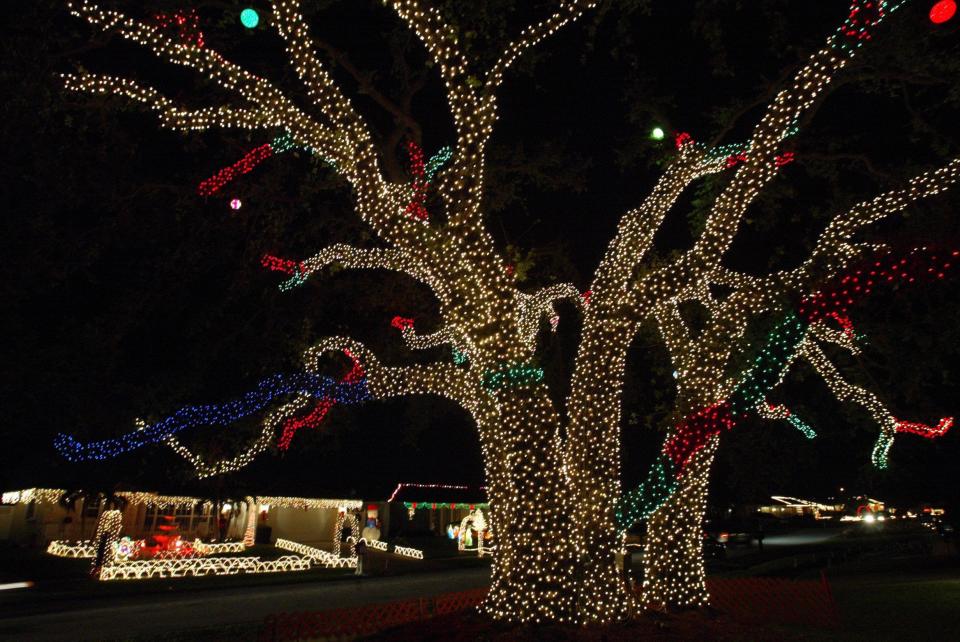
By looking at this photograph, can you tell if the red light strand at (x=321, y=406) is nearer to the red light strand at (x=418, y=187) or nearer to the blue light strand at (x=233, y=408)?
the blue light strand at (x=233, y=408)

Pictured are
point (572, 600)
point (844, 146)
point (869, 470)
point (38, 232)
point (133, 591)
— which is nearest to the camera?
point (572, 600)

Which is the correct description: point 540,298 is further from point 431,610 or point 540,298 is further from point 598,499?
point 431,610

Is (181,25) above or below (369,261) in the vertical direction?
above

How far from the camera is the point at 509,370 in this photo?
7758 millimetres

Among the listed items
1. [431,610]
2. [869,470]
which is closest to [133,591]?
[431,610]

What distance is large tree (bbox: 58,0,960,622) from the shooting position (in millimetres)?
7266

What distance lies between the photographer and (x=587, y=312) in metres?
8.41

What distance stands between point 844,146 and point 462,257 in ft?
20.7

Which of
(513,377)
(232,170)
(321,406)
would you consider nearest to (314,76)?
(232,170)

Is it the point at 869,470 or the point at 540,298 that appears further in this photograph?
the point at 869,470

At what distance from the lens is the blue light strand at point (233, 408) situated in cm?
880

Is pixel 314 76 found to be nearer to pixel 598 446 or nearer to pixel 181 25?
pixel 181 25

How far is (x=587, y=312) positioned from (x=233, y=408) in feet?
17.7

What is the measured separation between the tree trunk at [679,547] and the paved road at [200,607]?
6254mm
